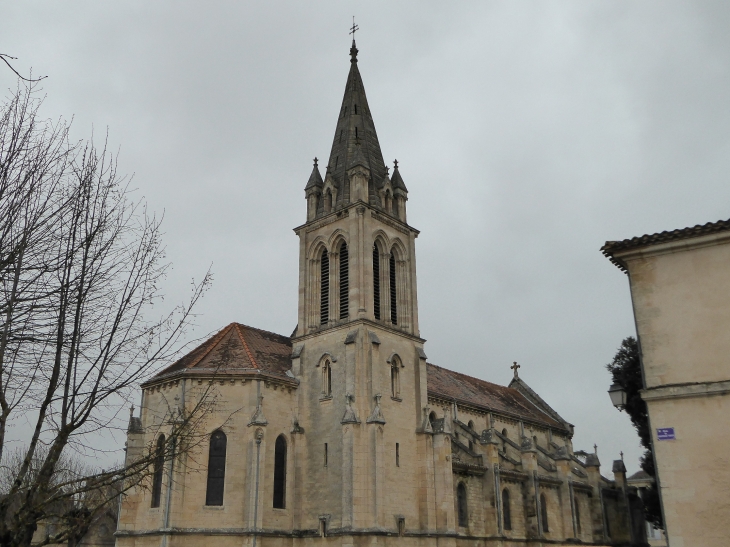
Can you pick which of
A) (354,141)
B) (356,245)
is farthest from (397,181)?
(356,245)

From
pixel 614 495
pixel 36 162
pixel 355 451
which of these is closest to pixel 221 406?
pixel 355 451

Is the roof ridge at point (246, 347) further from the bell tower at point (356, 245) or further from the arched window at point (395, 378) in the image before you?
the arched window at point (395, 378)

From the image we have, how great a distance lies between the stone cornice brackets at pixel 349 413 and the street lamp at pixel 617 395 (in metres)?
16.9

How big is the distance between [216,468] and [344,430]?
6.05m

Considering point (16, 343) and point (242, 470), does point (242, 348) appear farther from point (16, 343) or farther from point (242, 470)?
point (16, 343)

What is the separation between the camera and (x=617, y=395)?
15953 mm

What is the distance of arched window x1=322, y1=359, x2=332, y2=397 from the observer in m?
33.5

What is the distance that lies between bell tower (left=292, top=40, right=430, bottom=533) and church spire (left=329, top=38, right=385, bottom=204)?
0.08m

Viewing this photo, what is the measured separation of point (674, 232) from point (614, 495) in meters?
35.5

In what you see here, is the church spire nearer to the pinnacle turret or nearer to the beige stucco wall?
the pinnacle turret

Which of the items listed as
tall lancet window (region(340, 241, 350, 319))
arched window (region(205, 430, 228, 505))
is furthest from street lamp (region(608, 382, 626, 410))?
tall lancet window (region(340, 241, 350, 319))

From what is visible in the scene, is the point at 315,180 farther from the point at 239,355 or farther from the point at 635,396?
the point at 635,396

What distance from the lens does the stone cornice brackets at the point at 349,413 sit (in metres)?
31.3

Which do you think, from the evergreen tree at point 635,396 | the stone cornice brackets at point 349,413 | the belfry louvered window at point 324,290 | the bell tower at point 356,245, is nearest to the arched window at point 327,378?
the stone cornice brackets at point 349,413
